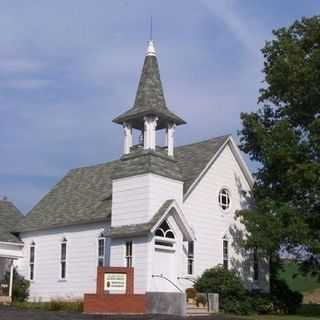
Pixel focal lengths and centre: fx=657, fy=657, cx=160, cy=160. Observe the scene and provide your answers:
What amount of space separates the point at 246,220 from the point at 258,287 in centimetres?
465

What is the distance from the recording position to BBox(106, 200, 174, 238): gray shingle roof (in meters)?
29.2

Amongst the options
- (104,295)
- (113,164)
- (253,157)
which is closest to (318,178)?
(253,157)

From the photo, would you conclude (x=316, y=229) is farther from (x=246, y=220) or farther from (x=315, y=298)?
(x=315, y=298)

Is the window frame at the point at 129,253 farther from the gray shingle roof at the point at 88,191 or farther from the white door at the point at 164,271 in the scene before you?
the gray shingle roof at the point at 88,191

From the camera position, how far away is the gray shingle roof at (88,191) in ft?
112

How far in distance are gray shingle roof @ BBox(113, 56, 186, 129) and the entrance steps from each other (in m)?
9.06

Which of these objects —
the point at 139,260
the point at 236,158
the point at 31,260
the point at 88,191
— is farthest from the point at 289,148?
the point at 31,260

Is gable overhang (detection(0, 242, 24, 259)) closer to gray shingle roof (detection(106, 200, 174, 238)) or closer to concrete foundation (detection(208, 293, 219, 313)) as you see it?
gray shingle roof (detection(106, 200, 174, 238))

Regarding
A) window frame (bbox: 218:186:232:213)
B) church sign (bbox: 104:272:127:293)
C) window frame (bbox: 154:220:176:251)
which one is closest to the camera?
church sign (bbox: 104:272:127:293)

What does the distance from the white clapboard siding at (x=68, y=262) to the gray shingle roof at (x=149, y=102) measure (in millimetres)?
5878

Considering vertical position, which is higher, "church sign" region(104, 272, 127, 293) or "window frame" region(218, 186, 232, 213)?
"window frame" region(218, 186, 232, 213)

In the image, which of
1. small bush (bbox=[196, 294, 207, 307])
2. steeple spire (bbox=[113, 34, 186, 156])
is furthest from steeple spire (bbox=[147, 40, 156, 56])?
small bush (bbox=[196, 294, 207, 307])

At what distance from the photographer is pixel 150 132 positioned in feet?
103

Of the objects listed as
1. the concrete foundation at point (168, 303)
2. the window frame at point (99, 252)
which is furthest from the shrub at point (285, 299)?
the window frame at point (99, 252)
